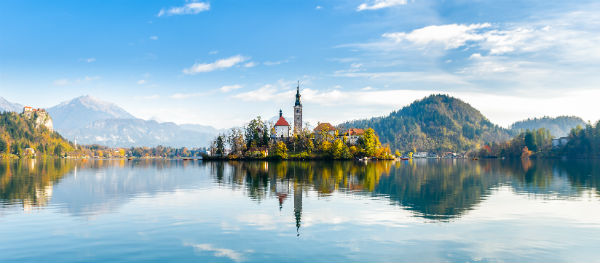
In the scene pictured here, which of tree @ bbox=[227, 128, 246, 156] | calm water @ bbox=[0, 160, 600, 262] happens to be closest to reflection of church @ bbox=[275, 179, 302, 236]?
calm water @ bbox=[0, 160, 600, 262]

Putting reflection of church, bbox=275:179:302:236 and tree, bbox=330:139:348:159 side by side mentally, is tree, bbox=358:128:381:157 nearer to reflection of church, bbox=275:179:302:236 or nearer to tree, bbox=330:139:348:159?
tree, bbox=330:139:348:159

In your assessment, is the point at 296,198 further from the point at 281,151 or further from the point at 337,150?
the point at 337,150

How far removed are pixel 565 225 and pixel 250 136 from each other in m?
174

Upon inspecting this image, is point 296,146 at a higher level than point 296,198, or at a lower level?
higher

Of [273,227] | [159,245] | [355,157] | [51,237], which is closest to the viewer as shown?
[159,245]

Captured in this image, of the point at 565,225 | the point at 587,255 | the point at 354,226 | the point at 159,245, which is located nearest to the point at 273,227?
the point at 354,226

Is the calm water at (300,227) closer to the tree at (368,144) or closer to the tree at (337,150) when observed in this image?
the tree at (337,150)

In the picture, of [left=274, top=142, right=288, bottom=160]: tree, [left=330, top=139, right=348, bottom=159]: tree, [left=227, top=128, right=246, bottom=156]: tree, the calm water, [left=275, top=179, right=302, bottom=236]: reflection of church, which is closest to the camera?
the calm water

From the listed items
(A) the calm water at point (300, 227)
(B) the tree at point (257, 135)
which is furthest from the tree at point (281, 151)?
(A) the calm water at point (300, 227)

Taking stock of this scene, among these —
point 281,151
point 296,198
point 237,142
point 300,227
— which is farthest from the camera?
point 237,142

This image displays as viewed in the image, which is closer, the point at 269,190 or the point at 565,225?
the point at 565,225

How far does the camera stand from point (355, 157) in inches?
7466

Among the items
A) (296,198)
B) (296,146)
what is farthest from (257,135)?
(296,198)

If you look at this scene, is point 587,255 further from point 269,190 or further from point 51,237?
point 269,190
